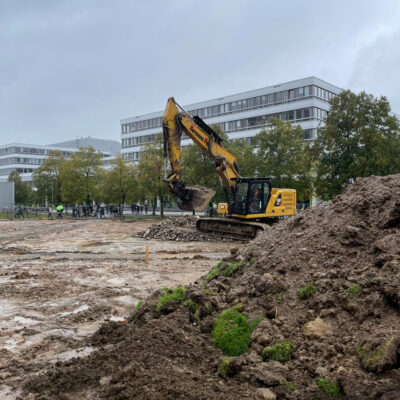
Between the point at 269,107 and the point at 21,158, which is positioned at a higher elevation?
the point at 269,107

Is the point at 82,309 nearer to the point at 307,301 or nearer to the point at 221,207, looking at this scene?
the point at 307,301

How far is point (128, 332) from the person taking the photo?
6516 millimetres

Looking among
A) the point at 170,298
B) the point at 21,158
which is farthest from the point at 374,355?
the point at 21,158

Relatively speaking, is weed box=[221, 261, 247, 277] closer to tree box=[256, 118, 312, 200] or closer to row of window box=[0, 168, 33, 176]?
tree box=[256, 118, 312, 200]

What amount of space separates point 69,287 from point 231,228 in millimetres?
11315

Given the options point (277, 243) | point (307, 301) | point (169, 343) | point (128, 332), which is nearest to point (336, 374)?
point (307, 301)

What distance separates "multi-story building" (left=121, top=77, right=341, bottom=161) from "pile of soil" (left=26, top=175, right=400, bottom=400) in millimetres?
41051

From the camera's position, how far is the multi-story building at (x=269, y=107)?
175ft

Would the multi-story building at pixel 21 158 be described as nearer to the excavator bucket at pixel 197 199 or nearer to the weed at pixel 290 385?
the excavator bucket at pixel 197 199

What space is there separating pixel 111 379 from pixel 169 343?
0.92 meters

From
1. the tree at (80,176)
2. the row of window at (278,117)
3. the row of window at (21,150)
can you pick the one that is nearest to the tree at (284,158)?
the row of window at (278,117)

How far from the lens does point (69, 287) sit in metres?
11.0

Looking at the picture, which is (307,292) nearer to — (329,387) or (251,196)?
(329,387)

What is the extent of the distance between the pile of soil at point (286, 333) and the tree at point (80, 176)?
4057cm
